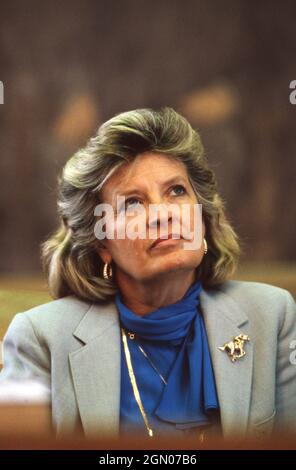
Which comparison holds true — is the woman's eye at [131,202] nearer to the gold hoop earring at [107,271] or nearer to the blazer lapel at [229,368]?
the gold hoop earring at [107,271]

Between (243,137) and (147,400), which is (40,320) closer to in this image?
(147,400)

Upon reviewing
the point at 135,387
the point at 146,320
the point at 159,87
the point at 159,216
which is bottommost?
the point at 135,387

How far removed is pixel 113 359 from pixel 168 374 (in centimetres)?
15

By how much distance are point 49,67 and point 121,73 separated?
196mm

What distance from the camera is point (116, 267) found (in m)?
1.75

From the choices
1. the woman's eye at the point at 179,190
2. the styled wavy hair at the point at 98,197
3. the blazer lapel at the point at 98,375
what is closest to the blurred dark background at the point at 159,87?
the styled wavy hair at the point at 98,197

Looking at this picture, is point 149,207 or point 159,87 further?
point 159,87

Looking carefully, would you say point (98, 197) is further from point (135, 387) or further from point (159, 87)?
point (135, 387)

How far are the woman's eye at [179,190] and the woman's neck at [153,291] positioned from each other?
0.67 ft

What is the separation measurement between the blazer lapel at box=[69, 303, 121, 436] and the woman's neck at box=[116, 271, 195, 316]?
8cm

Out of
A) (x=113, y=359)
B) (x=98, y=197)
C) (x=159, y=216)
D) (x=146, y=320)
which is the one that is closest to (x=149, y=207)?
(x=159, y=216)

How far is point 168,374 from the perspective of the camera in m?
1.70

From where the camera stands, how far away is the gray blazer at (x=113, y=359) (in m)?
1.67
